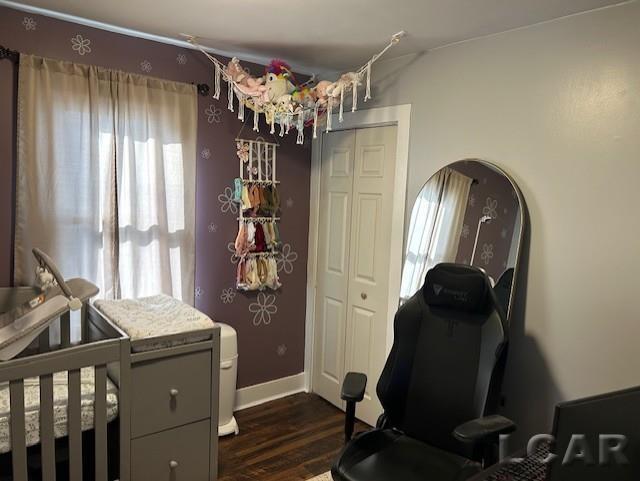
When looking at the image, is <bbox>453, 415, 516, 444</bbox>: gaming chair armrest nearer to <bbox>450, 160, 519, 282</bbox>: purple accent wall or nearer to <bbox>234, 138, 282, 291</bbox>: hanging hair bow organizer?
<bbox>450, 160, 519, 282</bbox>: purple accent wall

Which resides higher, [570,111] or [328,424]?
[570,111]

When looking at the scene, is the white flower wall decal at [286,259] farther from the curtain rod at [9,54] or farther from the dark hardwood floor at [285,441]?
the curtain rod at [9,54]

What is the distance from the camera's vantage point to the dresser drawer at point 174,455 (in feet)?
6.98

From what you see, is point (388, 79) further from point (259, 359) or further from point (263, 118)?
point (259, 359)

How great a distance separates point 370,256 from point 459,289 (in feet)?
3.64

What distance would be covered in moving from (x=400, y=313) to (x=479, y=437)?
661mm

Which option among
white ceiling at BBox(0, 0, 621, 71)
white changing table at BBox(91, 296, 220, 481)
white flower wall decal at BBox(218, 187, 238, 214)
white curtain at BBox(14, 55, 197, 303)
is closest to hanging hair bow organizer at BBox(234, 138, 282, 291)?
white flower wall decal at BBox(218, 187, 238, 214)

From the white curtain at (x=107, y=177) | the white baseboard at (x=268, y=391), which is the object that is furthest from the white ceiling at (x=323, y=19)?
the white baseboard at (x=268, y=391)

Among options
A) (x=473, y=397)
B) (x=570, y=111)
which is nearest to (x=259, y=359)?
(x=473, y=397)

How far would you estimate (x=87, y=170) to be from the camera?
252cm

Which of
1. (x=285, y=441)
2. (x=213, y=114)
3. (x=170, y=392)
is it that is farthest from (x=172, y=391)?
(x=213, y=114)

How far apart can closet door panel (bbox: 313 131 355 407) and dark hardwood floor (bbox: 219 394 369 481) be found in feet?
0.74

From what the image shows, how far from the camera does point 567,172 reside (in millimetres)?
2115

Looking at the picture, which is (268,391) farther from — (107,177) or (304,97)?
(304,97)
